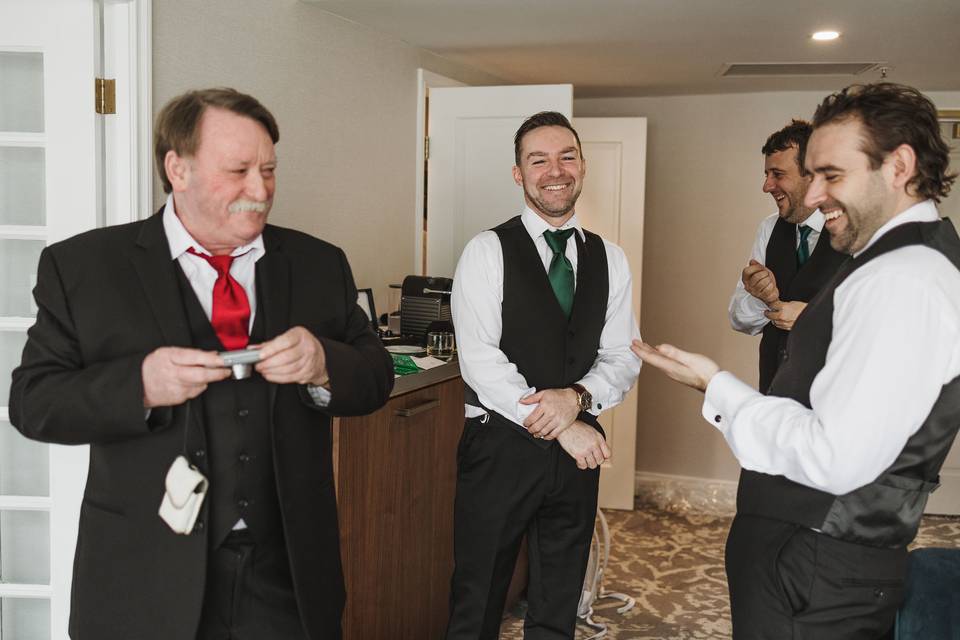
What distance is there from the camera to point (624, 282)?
8.98 ft

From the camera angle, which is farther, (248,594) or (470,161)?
A: (470,161)

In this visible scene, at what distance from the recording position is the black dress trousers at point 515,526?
2.54 metres

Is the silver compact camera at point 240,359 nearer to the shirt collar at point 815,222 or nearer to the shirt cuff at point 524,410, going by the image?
the shirt cuff at point 524,410

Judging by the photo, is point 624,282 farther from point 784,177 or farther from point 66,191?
point 66,191

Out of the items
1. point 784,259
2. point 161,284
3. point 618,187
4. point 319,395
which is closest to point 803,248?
point 784,259

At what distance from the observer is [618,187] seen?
5227 millimetres

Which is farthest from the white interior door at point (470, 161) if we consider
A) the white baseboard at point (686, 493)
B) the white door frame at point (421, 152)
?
the white baseboard at point (686, 493)

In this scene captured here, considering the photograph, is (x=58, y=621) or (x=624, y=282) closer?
(x=58, y=621)

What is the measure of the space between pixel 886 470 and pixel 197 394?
123cm

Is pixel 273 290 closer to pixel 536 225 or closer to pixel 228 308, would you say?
pixel 228 308

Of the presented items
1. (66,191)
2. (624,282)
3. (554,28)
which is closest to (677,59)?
(554,28)

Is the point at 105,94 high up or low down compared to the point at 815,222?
up

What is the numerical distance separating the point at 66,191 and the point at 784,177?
2.43 metres

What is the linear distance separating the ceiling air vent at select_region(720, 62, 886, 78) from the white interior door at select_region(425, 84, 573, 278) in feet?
3.58
